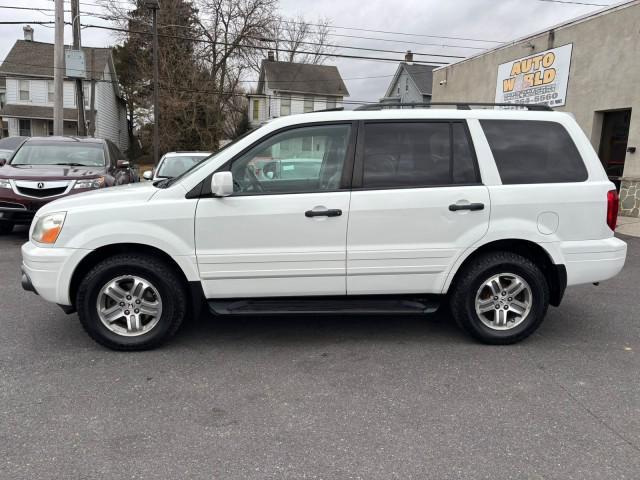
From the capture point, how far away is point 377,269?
3.93 metres

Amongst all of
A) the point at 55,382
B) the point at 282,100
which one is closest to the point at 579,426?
the point at 55,382

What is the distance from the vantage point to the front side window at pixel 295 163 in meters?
3.90

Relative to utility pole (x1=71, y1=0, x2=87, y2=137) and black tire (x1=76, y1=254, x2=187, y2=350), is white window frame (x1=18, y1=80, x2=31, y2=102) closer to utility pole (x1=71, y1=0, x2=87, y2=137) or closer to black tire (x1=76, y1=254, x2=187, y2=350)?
utility pole (x1=71, y1=0, x2=87, y2=137)

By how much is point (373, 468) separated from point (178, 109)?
29800mm

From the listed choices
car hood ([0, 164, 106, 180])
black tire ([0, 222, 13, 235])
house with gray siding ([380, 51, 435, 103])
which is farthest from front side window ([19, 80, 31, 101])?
car hood ([0, 164, 106, 180])

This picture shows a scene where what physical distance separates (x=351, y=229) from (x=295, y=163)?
2.39 ft

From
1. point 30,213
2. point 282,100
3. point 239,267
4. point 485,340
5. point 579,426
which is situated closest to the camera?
point 579,426

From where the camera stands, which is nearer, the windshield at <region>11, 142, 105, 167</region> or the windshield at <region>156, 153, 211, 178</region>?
the windshield at <region>11, 142, 105, 167</region>

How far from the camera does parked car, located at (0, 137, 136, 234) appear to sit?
775cm

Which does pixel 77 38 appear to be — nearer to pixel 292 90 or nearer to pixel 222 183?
pixel 222 183

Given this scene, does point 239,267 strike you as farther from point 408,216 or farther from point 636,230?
point 636,230

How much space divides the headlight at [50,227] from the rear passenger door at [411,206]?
2.19m

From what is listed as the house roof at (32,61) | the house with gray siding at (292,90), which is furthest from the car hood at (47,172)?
the house with gray siding at (292,90)

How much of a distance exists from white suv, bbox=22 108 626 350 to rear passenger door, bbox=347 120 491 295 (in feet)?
0.04
